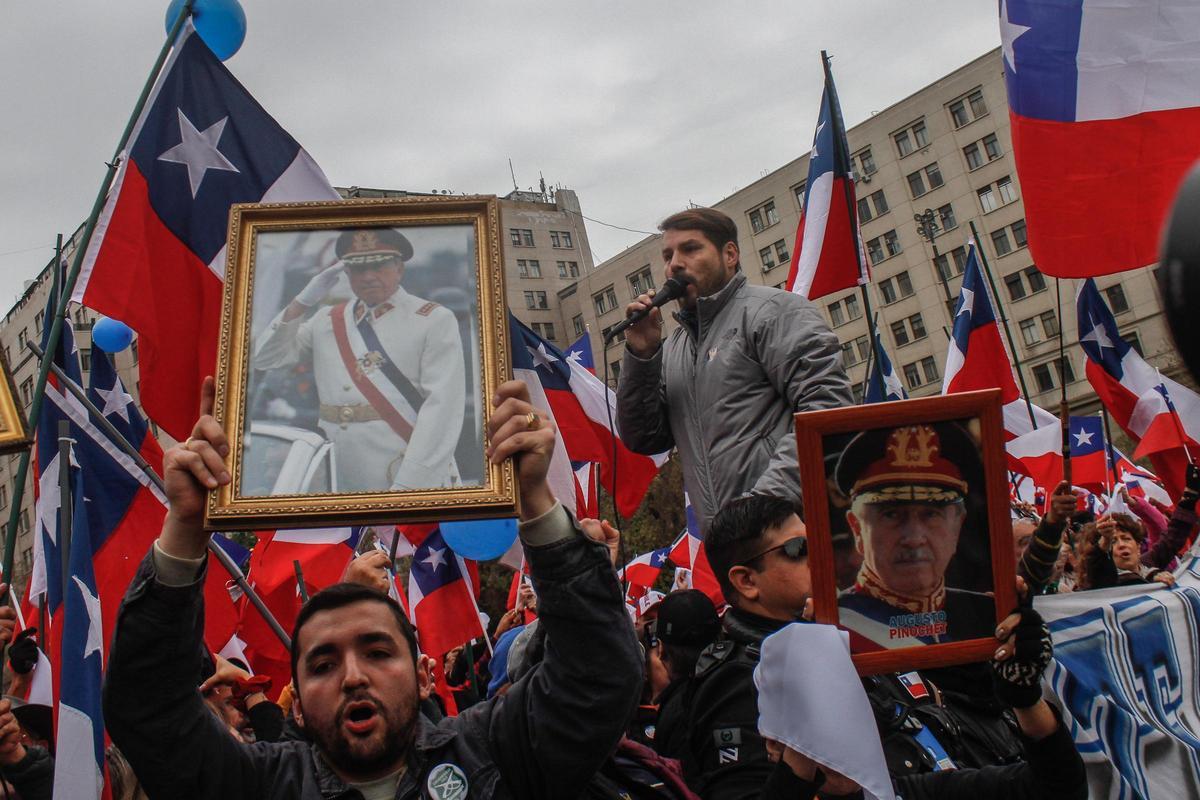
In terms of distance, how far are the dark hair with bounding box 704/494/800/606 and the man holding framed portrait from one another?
3.78 ft

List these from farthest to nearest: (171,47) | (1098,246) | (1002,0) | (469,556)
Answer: (469,556)
(171,47)
(1002,0)
(1098,246)

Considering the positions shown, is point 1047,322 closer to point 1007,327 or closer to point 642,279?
point 642,279

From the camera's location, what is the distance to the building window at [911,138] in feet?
165

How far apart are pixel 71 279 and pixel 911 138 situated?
5036cm

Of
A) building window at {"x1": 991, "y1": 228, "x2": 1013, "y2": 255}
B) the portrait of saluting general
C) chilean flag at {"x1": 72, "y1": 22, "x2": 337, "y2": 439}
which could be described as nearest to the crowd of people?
the portrait of saluting general

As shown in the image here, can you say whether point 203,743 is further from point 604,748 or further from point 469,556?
point 469,556

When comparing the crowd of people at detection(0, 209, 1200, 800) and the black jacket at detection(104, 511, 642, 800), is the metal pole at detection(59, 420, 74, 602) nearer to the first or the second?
the crowd of people at detection(0, 209, 1200, 800)

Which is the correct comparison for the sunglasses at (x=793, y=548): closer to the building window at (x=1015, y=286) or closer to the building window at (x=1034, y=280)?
the building window at (x=1034, y=280)

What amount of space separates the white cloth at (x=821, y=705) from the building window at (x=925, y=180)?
166ft

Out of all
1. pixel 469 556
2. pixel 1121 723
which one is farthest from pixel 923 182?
pixel 1121 723

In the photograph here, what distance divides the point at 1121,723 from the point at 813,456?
1.07 meters

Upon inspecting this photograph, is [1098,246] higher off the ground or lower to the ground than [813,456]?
higher

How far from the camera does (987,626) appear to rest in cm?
247

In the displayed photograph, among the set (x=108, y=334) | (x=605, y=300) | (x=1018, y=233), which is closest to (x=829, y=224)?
(x=108, y=334)
